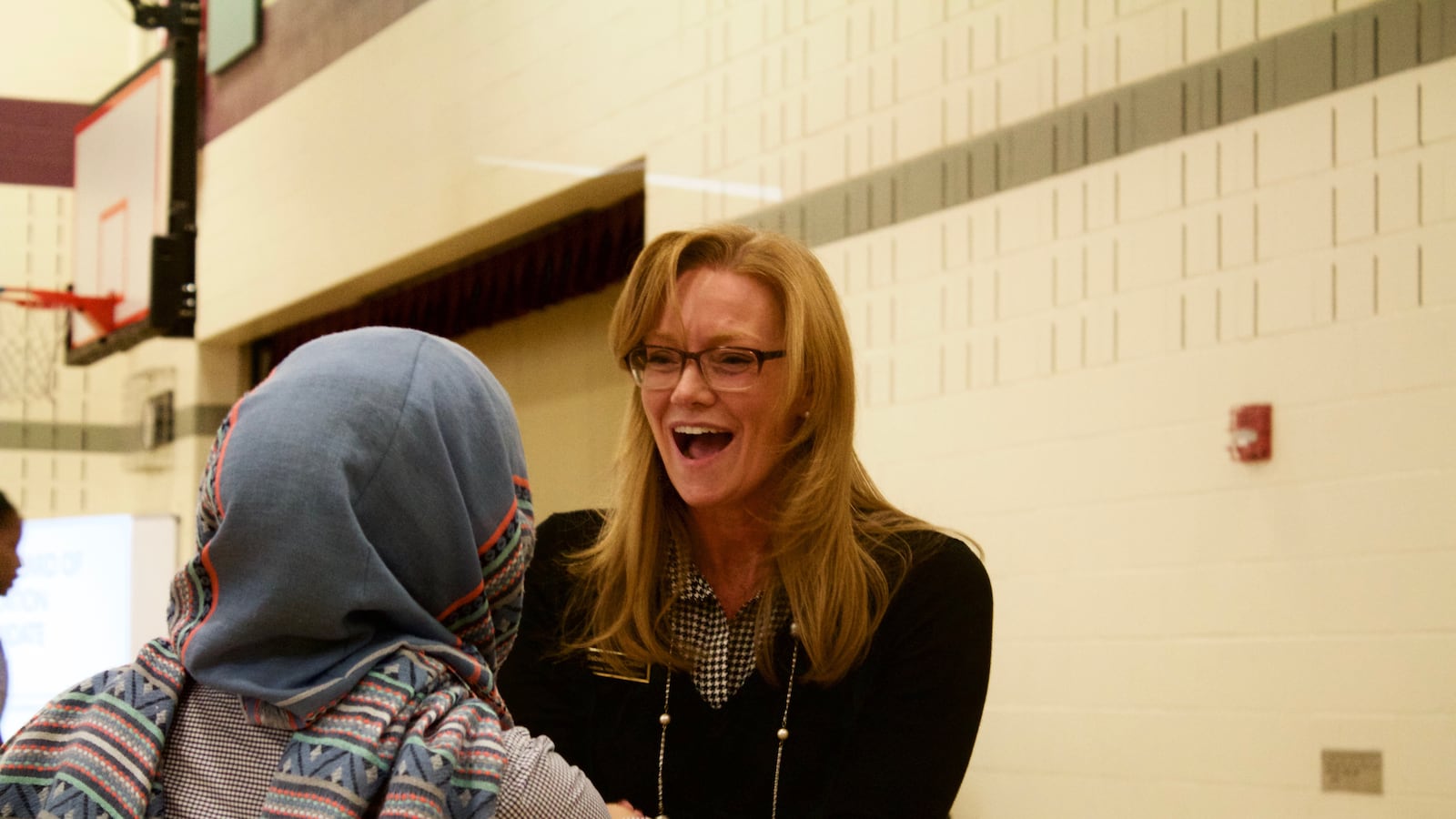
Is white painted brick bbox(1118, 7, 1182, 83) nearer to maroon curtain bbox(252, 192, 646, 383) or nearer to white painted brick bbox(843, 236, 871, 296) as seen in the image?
white painted brick bbox(843, 236, 871, 296)

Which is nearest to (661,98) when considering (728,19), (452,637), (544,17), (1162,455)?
(728,19)

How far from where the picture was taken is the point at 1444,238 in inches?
113

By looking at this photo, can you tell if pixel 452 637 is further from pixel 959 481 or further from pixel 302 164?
pixel 302 164

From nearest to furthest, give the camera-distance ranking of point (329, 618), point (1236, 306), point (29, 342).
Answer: point (329, 618) → point (1236, 306) → point (29, 342)

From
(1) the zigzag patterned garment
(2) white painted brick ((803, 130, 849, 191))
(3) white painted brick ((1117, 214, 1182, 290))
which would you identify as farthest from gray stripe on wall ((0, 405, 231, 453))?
(1) the zigzag patterned garment

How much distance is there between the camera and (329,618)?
1019 millimetres

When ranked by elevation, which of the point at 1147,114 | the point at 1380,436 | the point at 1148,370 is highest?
the point at 1147,114

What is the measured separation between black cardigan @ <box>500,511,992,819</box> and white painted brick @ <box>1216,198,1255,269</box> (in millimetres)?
1678

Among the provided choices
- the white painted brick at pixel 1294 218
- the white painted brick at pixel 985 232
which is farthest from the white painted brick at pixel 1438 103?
the white painted brick at pixel 985 232

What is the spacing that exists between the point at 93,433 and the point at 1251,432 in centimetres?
689

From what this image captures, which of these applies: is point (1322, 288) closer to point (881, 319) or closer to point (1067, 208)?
point (1067, 208)

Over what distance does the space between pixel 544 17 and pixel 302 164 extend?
82.0 inches

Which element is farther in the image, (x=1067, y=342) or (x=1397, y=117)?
(x=1067, y=342)

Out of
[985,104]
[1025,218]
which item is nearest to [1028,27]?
[985,104]
